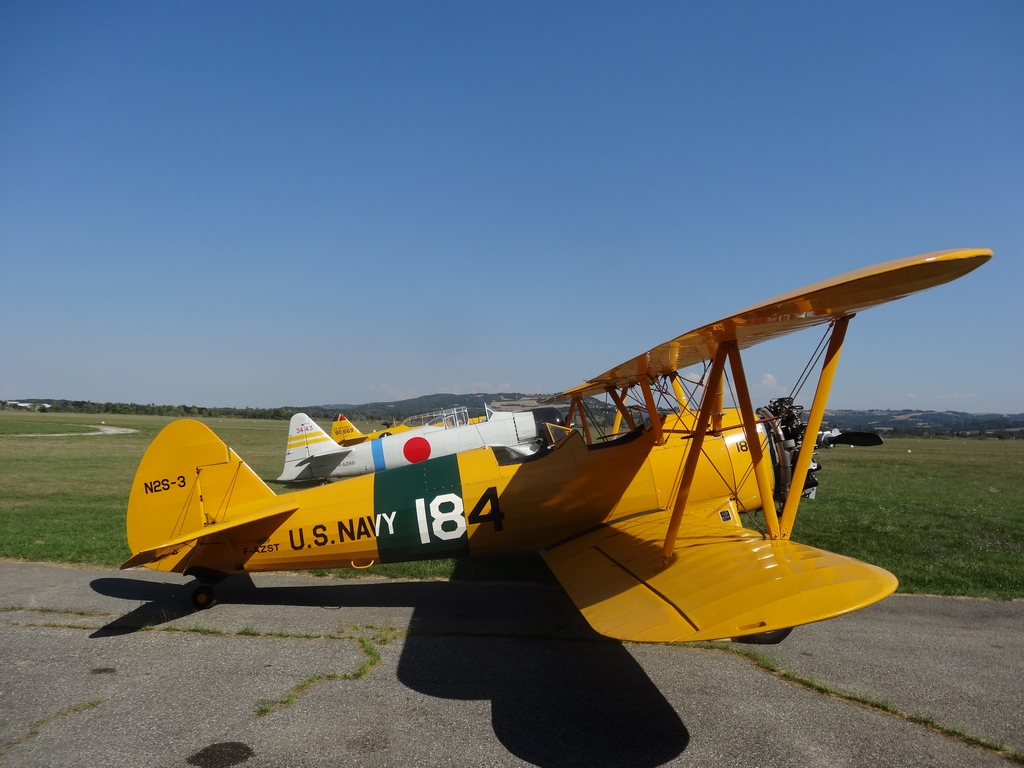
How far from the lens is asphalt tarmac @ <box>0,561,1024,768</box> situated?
3545 mm

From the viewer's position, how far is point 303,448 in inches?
604

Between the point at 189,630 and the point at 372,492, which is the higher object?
the point at 372,492

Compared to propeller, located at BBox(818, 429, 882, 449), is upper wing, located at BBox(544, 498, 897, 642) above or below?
below

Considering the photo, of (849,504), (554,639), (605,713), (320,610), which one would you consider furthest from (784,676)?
(849,504)

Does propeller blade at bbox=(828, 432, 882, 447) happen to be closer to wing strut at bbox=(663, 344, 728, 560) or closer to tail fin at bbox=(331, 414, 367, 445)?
wing strut at bbox=(663, 344, 728, 560)

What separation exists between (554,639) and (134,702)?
3.45m

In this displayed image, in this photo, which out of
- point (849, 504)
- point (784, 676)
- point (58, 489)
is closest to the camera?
point (784, 676)

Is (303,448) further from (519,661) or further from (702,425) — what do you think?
(702,425)

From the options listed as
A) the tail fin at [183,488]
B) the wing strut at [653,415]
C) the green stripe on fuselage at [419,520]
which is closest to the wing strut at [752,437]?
the wing strut at [653,415]

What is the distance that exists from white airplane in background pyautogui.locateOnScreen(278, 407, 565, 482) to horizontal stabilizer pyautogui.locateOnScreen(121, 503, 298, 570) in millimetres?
8134

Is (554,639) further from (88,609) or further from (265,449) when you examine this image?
(265,449)

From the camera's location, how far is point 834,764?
10.8 ft

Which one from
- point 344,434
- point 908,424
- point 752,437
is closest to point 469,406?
point 344,434

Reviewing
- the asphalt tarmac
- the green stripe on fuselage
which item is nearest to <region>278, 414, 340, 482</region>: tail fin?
the asphalt tarmac
